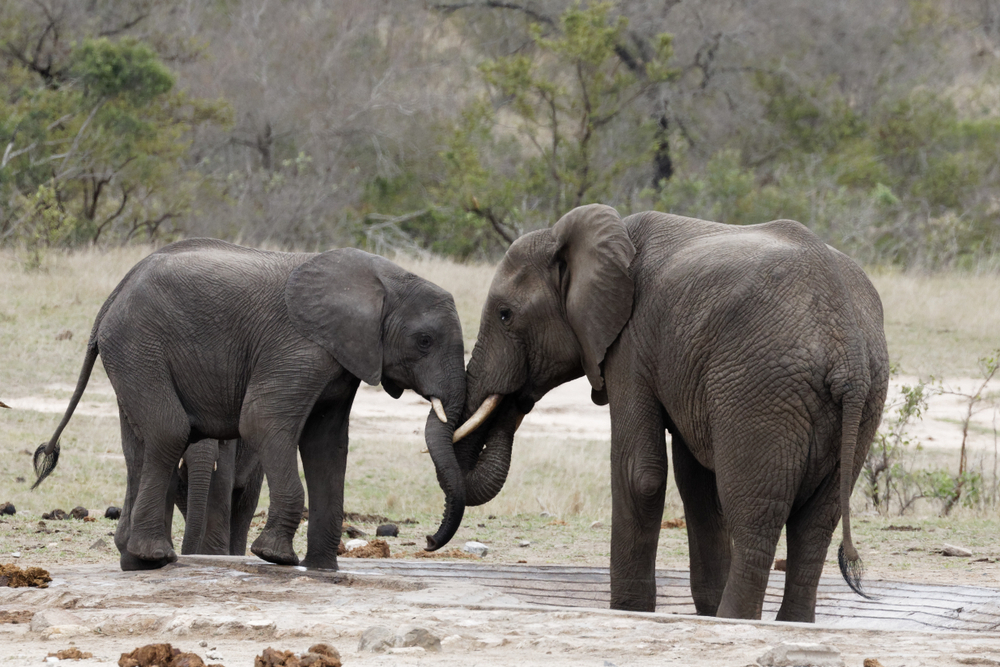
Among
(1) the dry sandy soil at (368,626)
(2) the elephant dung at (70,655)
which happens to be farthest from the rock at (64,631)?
(2) the elephant dung at (70,655)

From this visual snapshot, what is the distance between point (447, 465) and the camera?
254 inches

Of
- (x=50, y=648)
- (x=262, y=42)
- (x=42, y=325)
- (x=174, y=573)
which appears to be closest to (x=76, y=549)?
(x=174, y=573)

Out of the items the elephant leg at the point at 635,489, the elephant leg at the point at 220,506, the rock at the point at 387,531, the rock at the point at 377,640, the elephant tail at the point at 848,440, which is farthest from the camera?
the rock at the point at 387,531

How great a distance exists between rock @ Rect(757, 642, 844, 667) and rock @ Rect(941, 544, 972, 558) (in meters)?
4.20

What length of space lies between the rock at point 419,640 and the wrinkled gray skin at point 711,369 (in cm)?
139

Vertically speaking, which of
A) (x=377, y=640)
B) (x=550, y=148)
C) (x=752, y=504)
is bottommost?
(x=377, y=640)

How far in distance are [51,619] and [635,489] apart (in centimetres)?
244

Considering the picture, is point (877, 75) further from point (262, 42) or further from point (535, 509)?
point (535, 509)

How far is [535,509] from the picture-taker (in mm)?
10344

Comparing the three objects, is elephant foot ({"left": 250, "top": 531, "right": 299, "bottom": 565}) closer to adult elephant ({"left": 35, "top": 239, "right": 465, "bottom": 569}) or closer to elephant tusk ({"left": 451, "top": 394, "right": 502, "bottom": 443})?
adult elephant ({"left": 35, "top": 239, "right": 465, "bottom": 569})

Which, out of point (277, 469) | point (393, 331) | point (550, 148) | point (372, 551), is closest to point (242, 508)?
point (372, 551)

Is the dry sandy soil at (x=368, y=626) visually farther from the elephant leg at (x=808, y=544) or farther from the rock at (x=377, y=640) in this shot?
the elephant leg at (x=808, y=544)

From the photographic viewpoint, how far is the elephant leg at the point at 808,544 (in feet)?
17.6

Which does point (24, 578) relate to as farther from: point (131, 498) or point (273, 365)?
point (273, 365)
